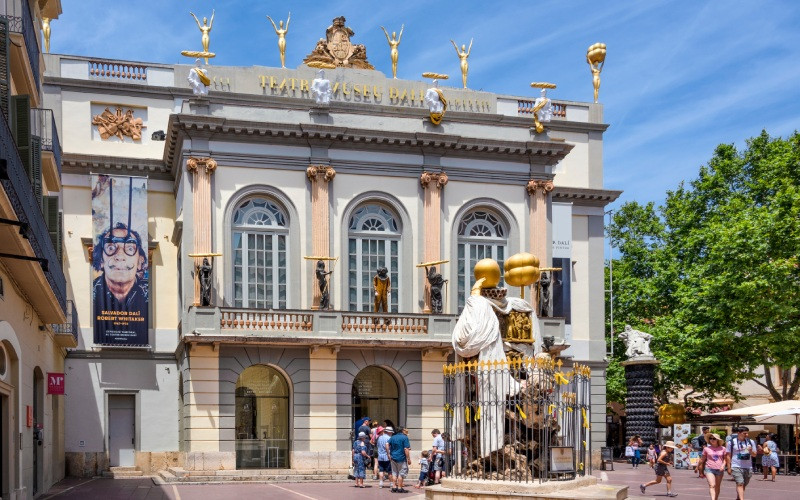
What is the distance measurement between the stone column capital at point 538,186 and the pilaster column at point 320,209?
22.7ft

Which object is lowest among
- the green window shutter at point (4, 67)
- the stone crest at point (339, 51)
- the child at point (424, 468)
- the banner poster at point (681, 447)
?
the banner poster at point (681, 447)

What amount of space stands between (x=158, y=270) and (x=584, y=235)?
1637cm

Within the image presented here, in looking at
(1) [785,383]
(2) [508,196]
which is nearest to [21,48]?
(2) [508,196]

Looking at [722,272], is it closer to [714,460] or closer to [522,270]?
[714,460]

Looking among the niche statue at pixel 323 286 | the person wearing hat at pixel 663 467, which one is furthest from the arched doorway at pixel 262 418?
the person wearing hat at pixel 663 467

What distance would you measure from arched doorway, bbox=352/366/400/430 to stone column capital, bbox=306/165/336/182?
6.31 meters

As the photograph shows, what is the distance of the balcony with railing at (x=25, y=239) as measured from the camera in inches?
603

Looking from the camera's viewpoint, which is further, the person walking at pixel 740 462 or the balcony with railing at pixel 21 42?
the person walking at pixel 740 462

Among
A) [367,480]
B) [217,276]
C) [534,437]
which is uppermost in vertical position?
[217,276]

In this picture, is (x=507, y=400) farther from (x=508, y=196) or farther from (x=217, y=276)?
(x=508, y=196)

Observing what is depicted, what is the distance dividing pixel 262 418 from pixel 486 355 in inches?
734

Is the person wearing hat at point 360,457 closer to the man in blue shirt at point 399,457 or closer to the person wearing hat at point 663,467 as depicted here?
the man in blue shirt at point 399,457

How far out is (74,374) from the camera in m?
36.7

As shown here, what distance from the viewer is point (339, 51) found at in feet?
129
